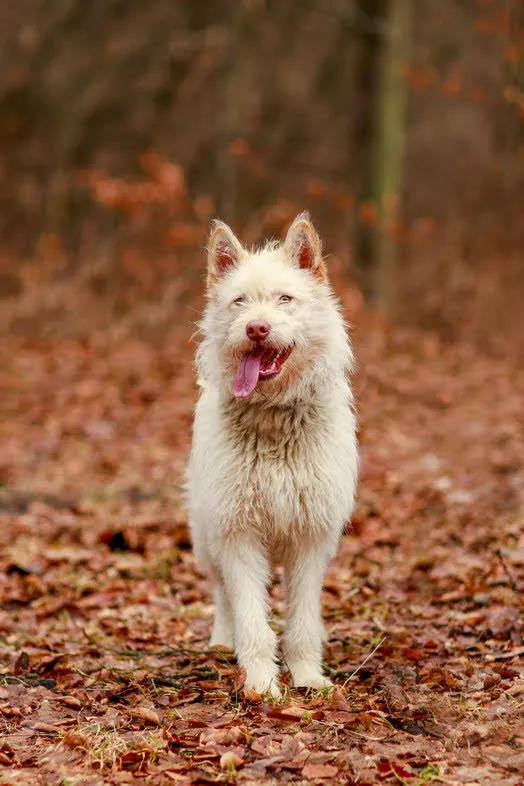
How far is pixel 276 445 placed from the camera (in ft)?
15.8

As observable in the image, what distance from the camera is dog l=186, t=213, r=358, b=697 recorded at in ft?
15.3

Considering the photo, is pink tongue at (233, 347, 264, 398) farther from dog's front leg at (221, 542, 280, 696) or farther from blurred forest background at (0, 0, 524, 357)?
blurred forest background at (0, 0, 524, 357)

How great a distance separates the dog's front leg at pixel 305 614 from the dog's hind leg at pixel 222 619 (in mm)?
582

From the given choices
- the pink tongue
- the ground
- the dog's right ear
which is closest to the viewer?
the ground

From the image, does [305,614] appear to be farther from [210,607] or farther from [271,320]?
[210,607]

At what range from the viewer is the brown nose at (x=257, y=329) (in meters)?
4.47

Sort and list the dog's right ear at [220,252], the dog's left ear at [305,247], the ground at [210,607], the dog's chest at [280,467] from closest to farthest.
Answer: the ground at [210,607] → the dog's chest at [280,467] → the dog's left ear at [305,247] → the dog's right ear at [220,252]

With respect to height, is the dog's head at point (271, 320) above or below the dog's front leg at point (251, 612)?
above

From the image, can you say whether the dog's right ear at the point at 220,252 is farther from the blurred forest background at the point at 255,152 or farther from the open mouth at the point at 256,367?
the blurred forest background at the point at 255,152

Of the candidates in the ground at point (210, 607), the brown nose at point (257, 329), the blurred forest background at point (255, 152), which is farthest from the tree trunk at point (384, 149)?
the brown nose at point (257, 329)

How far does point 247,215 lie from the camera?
59.3ft

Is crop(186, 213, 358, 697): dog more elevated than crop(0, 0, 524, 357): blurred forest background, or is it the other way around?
crop(0, 0, 524, 357): blurred forest background

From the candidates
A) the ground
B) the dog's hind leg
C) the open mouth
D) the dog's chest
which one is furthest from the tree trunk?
the open mouth

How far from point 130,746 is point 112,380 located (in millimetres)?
9509
